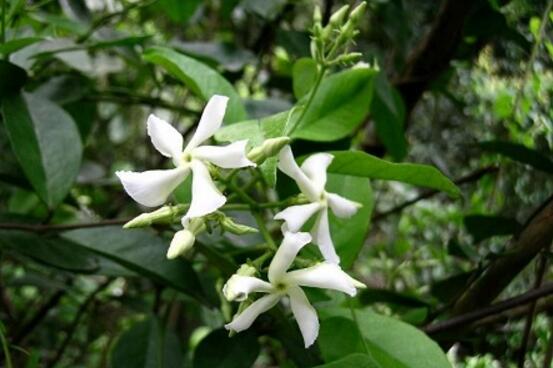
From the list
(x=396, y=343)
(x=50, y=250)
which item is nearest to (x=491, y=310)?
(x=396, y=343)

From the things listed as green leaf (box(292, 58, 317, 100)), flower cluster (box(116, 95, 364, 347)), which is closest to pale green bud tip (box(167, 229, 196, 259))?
flower cluster (box(116, 95, 364, 347))

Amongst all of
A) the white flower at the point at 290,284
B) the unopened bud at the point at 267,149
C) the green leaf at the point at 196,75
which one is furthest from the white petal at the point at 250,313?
the green leaf at the point at 196,75

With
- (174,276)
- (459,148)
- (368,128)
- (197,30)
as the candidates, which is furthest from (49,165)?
(197,30)

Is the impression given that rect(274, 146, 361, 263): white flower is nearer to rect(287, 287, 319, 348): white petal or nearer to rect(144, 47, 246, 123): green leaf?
rect(287, 287, 319, 348): white petal

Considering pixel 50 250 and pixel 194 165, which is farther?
pixel 50 250

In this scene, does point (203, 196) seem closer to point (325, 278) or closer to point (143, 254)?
point (325, 278)

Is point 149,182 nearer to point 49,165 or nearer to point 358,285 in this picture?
point 358,285

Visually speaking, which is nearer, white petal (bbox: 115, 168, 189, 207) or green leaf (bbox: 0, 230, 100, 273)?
white petal (bbox: 115, 168, 189, 207)
